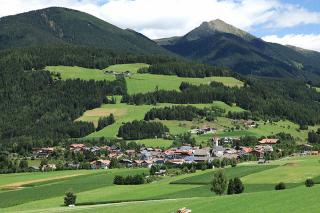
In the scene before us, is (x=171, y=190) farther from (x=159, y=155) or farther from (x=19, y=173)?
(x=159, y=155)

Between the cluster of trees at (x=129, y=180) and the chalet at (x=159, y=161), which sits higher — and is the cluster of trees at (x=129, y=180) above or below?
above

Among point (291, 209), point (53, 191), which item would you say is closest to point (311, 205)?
point (291, 209)

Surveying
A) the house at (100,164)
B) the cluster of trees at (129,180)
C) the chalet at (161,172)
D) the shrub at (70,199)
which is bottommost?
the house at (100,164)

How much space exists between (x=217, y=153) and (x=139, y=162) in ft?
91.2

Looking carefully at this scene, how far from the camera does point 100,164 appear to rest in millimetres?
175875

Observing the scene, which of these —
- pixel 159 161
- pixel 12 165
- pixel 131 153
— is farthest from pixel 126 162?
pixel 12 165

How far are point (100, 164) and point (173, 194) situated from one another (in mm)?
86199

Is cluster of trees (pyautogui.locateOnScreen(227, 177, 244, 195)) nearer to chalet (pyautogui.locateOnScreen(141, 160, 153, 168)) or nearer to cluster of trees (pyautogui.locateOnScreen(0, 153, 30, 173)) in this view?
chalet (pyautogui.locateOnScreen(141, 160, 153, 168))

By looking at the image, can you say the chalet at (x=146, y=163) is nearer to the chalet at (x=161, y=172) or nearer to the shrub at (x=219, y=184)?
the chalet at (x=161, y=172)

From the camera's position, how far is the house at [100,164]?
173m

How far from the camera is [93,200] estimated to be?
307 ft

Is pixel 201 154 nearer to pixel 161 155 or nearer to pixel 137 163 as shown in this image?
pixel 161 155

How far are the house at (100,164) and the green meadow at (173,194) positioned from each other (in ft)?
92.3

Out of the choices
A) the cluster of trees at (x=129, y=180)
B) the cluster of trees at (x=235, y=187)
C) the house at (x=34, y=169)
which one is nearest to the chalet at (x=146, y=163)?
the house at (x=34, y=169)
